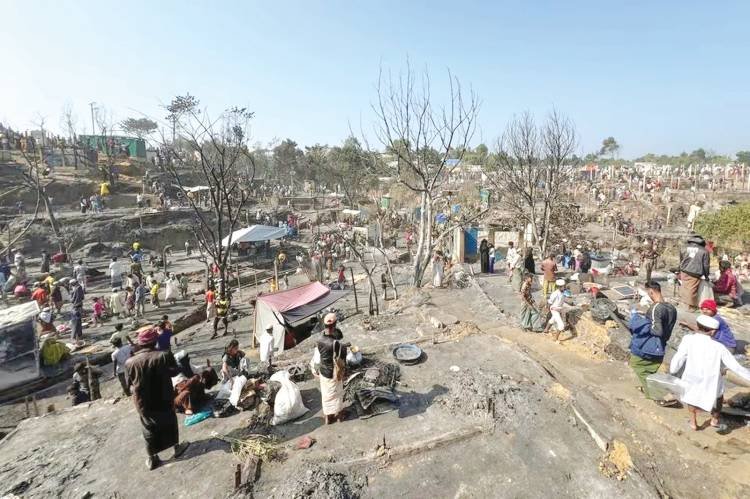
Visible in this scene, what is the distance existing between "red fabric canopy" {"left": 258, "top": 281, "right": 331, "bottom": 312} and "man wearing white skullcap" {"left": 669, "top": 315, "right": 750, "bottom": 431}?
27.3 ft

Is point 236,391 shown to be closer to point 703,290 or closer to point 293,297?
point 293,297

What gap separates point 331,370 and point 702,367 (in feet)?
14.1

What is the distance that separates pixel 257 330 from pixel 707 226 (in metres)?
20.4

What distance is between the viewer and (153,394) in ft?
15.1

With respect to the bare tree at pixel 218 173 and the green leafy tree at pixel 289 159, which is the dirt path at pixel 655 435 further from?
the green leafy tree at pixel 289 159

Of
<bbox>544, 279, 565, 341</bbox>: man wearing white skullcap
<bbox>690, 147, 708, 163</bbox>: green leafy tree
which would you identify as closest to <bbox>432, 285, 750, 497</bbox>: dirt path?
<bbox>544, 279, 565, 341</bbox>: man wearing white skullcap

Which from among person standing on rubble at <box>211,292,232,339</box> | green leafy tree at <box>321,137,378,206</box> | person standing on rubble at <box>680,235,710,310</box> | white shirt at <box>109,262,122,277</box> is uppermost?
green leafy tree at <box>321,137,378,206</box>

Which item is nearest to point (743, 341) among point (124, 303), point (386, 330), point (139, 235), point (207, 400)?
point (386, 330)

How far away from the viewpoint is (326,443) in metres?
4.82

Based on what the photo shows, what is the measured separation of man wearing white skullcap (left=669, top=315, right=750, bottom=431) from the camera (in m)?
4.42

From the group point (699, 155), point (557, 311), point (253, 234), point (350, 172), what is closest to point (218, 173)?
point (253, 234)

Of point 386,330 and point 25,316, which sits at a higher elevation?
point 25,316

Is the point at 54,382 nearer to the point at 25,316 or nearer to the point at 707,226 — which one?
the point at 25,316

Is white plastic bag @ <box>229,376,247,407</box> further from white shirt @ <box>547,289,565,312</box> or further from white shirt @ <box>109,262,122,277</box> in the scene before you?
white shirt @ <box>109,262,122,277</box>
